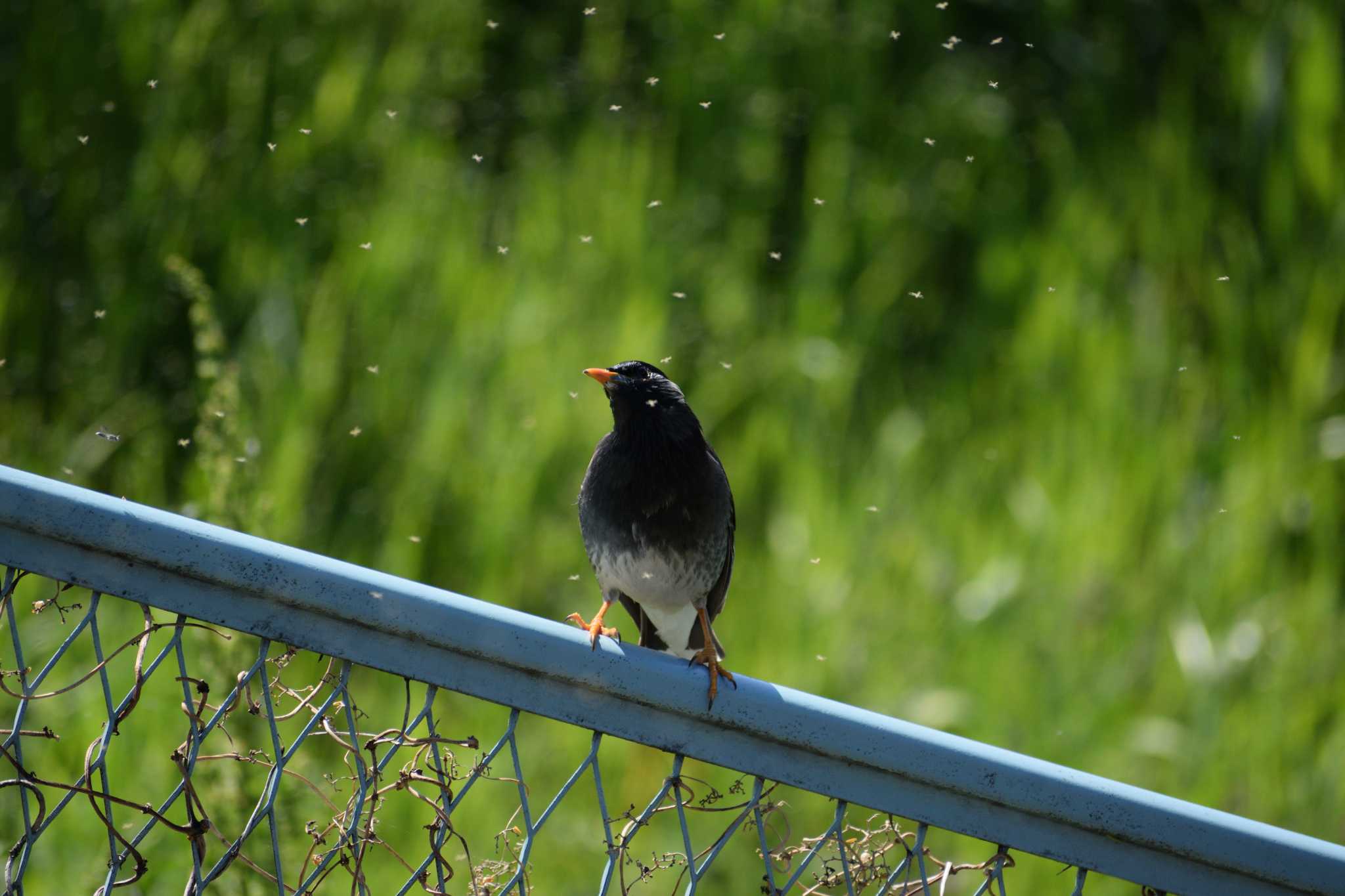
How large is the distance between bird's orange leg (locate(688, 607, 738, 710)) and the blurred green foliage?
1.61m

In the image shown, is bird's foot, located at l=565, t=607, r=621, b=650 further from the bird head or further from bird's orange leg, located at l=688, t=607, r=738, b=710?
the bird head

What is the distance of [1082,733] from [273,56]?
4.09 meters

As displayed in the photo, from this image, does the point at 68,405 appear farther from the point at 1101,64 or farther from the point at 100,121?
the point at 1101,64

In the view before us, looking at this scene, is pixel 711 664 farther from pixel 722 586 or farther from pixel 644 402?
pixel 722 586

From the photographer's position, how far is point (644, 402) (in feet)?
8.98

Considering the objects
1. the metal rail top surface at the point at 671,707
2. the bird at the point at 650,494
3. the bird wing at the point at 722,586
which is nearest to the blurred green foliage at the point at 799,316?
the bird wing at the point at 722,586

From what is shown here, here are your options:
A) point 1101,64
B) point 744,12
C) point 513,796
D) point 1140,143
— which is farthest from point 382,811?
point 1101,64

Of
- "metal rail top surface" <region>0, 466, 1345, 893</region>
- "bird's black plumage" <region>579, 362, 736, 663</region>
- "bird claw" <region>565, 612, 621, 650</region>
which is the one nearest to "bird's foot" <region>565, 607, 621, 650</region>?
"bird claw" <region>565, 612, 621, 650</region>

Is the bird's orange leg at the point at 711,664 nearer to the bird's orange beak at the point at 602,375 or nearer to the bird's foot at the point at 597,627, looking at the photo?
the bird's foot at the point at 597,627

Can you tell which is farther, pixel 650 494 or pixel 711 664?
pixel 650 494

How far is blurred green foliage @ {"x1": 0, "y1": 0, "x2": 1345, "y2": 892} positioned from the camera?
420 cm

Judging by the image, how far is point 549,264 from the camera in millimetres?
4867

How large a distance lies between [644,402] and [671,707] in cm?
138

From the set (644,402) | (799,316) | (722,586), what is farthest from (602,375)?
(799,316)
